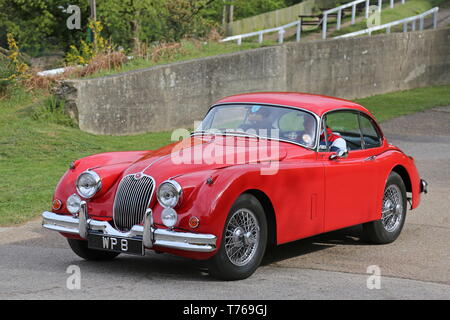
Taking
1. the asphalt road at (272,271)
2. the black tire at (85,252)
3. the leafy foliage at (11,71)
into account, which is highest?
the leafy foliage at (11,71)

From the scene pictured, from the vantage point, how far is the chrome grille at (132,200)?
708 cm

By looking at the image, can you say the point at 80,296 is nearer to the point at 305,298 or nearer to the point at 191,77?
the point at 305,298

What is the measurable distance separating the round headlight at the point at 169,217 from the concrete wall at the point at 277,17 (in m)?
31.2

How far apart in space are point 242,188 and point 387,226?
8.76 feet

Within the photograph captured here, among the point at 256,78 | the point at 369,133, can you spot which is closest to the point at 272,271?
the point at 369,133

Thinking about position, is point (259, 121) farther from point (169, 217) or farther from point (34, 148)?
point (34, 148)

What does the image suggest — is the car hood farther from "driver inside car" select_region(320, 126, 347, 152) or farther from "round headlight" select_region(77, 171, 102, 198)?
"driver inside car" select_region(320, 126, 347, 152)

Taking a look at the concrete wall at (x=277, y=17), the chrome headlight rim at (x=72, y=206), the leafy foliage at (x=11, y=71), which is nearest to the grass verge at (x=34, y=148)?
the leafy foliage at (x=11, y=71)

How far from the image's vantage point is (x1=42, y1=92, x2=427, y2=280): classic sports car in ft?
22.4

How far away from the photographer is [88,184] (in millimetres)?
7430

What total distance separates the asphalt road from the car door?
0.40m

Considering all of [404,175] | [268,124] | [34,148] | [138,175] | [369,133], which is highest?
[268,124]

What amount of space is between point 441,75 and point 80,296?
21.8 metres

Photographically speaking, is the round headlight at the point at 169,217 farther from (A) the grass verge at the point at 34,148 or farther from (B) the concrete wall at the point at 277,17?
(B) the concrete wall at the point at 277,17
